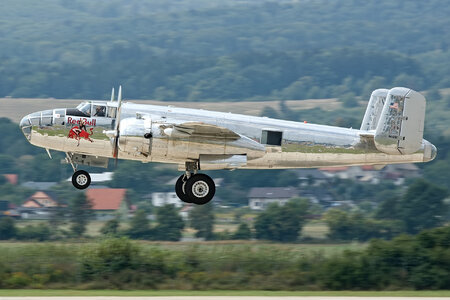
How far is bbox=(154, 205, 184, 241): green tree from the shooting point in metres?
51.8

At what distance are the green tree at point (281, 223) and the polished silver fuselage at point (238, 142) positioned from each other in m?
27.6

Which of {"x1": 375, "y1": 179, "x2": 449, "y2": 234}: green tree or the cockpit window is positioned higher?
the cockpit window

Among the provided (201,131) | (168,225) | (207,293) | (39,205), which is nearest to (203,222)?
(168,225)

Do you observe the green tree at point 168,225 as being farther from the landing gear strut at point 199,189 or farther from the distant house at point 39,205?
the landing gear strut at point 199,189

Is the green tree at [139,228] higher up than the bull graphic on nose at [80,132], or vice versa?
the bull graphic on nose at [80,132]

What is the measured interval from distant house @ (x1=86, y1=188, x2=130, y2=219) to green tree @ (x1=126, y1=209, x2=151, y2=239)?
4.99 metres

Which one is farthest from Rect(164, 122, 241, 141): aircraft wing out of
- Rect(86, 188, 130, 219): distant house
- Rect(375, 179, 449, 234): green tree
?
Rect(375, 179, 449, 234): green tree

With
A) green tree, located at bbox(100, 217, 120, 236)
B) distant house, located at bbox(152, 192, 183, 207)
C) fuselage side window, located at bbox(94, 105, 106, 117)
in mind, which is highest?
fuselage side window, located at bbox(94, 105, 106, 117)

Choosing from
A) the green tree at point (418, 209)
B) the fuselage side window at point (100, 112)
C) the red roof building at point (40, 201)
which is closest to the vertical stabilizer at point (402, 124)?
the fuselage side window at point (100, 112)

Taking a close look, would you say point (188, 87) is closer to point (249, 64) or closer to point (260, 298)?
point (249, 64)

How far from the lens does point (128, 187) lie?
82.8 m

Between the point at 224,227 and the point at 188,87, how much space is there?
11000cm

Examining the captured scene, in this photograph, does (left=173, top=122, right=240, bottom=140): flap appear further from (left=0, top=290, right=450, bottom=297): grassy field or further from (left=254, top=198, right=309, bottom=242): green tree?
(left=254, top=198, right=309, bottom=242): green tree

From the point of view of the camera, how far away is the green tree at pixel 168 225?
2039 inches
